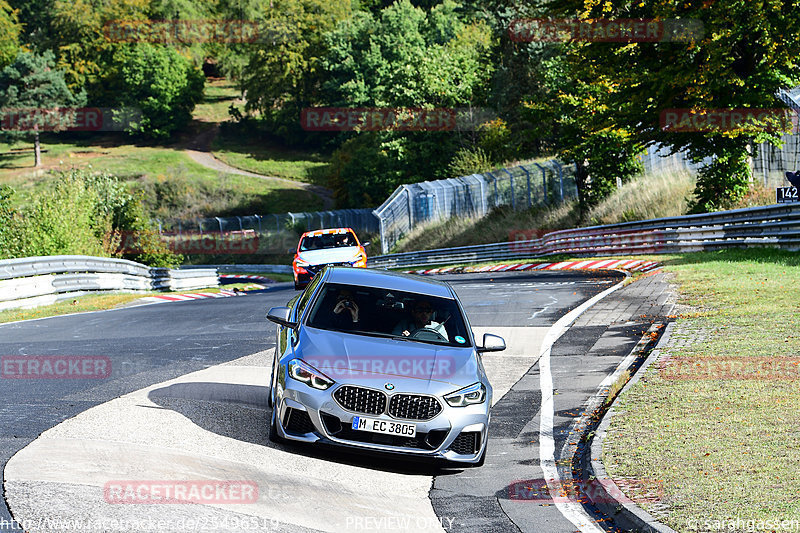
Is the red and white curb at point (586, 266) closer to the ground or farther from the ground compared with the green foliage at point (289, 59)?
closer to the ground

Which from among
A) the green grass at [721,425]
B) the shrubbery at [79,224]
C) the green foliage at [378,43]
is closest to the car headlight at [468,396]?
the green grass at [721,425]

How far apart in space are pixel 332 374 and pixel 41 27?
14402cm

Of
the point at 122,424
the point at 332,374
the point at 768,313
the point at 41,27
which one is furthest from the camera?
the point at 41,27

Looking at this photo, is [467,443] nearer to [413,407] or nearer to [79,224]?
[413,407]

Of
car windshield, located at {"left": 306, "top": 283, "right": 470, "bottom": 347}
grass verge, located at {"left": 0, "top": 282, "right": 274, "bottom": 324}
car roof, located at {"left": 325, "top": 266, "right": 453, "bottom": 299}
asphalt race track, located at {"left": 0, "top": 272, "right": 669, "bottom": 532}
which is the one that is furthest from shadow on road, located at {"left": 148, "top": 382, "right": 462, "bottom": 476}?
grass verge, located at {"left": 0, "top": 282, "right": 274, "bottom": 324}

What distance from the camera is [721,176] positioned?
1141 inches

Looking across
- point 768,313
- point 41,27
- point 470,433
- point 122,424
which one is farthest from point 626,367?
point 41,27

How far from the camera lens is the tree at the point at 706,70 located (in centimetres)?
2531

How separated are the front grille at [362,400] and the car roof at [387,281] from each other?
173 centimetres

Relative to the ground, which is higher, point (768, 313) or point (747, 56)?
point (747, 56)

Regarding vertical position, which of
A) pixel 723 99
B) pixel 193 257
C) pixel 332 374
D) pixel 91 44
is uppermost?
pixel 91 44

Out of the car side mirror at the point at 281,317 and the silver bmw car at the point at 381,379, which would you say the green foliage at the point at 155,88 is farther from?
the silver bmw car at the point at 381,379

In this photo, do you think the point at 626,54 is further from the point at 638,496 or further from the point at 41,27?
the point at 41,27

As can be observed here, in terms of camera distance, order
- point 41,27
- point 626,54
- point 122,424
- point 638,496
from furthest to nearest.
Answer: point 41,27, point 626,54, point 122,424, point 638,496
